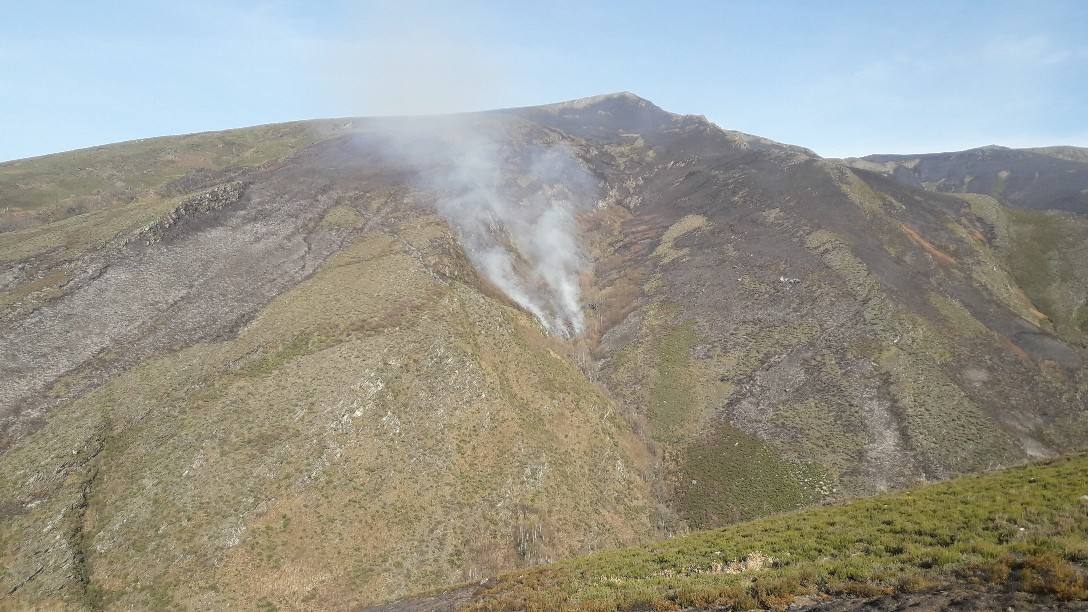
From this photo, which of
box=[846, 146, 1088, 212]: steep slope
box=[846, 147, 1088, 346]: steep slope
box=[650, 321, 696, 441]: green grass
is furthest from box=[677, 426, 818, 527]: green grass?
box=[846, 146, 1088, 212]: steep slope

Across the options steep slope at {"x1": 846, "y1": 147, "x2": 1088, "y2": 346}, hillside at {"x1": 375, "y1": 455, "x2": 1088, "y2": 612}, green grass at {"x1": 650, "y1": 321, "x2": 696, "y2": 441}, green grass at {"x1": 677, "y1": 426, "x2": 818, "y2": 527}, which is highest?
steep slope at {"x1": 846, "y1": 147, "x2": 1088, "y2": 346}

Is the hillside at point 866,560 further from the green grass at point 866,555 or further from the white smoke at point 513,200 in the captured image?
the white smoke at point 513,200

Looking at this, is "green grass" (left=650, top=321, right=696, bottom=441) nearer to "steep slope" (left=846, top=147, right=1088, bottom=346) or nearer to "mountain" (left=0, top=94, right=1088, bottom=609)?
"mountain" (left=0, top=94, right=1088, bottom=609)

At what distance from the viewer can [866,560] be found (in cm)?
1617

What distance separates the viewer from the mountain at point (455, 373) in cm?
3177

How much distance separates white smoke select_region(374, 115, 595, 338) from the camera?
72.0 meters

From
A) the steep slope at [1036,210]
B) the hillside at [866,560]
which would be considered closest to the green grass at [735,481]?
the hillside at [866,560]

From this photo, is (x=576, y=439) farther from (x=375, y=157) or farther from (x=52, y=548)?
(x=375, y=157)

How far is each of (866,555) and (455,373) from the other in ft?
109

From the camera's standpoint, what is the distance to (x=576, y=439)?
44.1 meters

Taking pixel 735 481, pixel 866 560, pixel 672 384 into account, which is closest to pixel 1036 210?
pixel 672 384

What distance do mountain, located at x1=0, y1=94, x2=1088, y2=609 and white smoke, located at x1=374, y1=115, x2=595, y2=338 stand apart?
3.13ft

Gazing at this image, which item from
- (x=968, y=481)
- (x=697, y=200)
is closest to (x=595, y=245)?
(x=697, y=200)

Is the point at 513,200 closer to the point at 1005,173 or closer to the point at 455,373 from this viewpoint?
the point at 455,373
